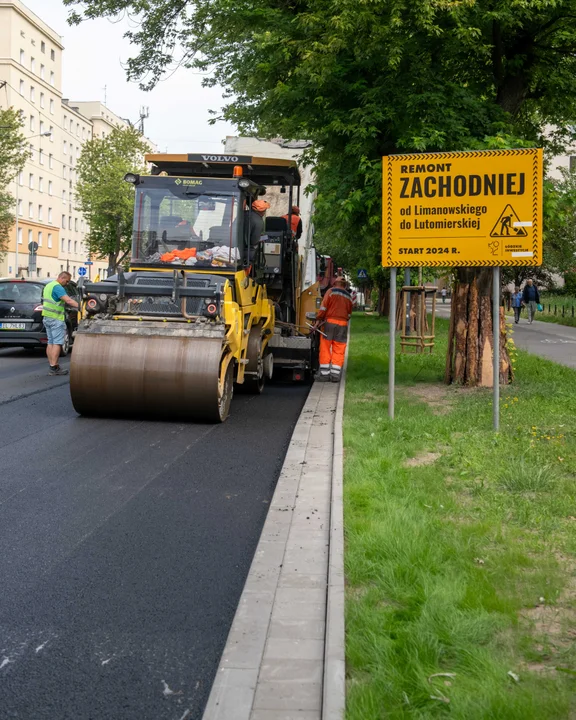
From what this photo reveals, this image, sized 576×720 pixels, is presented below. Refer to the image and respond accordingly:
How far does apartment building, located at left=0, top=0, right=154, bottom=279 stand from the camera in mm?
67438

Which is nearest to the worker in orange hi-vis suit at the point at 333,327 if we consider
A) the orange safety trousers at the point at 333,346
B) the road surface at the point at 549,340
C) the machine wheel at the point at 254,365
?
the orange safety trousers at the point at 333,346

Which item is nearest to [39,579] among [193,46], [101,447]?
[101,447]

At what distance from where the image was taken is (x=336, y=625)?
12.9ft

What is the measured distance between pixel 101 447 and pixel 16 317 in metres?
9.99

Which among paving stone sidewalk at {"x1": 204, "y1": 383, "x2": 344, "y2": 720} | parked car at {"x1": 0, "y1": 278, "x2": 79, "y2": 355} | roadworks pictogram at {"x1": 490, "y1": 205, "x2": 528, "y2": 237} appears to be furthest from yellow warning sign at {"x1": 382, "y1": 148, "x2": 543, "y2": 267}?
parked car at {"x1": 0, "y1": 278, "x2": 79, "y2": 355}

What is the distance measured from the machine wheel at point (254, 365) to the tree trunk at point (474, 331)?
287 centimetres

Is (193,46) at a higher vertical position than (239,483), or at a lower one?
higher

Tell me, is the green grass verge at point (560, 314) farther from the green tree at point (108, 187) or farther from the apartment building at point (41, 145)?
the apartment building at point (41, 145)

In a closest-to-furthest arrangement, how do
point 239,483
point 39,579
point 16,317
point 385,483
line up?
1. point 39,579
2. point 385,483
3. point 239,483
4. point 16,317

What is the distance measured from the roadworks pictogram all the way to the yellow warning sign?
0.03 ft

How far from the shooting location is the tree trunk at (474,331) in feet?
42.0

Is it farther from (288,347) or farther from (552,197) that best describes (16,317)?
(552,197)

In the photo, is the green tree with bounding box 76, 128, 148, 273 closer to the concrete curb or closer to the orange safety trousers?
the orange safety trousers

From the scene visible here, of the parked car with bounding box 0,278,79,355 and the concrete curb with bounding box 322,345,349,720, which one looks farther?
the parked car with bounding box 0,278,79,355
